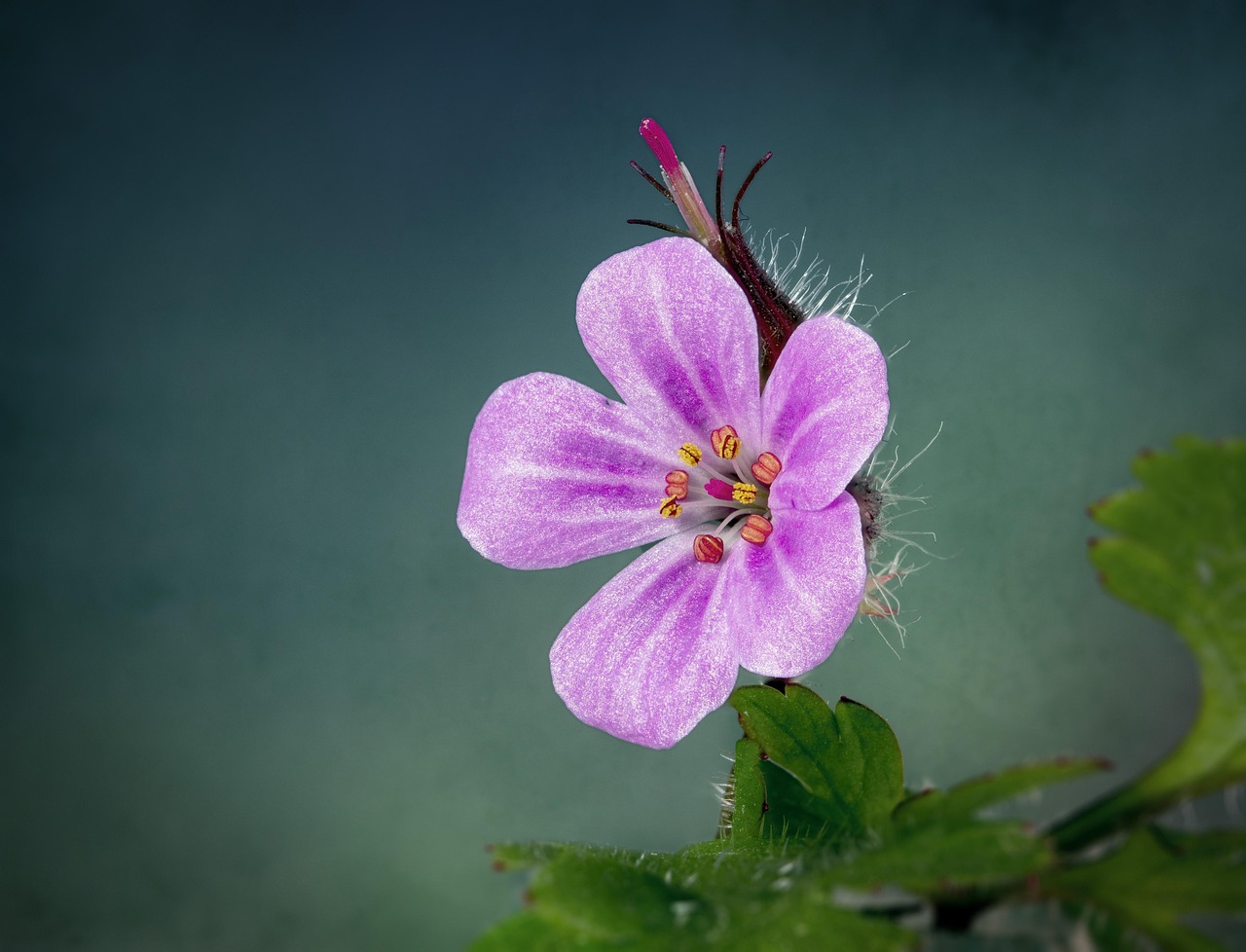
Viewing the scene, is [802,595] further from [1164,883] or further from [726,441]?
[1164,883]

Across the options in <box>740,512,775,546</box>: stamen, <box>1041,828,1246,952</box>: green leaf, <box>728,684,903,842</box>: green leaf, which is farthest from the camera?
<box>740,512,775,546</box>: stamen

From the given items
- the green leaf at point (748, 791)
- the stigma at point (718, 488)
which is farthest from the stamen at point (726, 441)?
the green leaf at point (748, 791)

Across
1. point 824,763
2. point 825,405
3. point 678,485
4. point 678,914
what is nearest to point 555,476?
point 678,485

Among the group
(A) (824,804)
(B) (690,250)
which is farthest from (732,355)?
(A) (824,804)

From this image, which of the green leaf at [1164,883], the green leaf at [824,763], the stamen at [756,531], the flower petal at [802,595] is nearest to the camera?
the green leaf at [1164,883]

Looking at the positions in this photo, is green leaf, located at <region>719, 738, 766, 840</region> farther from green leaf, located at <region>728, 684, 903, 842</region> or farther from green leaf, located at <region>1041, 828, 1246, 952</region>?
green leaf, located at <region>1041, 828, 1246, 952</region>

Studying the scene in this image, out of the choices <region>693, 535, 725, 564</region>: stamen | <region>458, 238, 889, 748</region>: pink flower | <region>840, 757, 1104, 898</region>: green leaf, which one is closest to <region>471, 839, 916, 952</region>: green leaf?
<region>840, 757, 1104, 898</region>: green leaf

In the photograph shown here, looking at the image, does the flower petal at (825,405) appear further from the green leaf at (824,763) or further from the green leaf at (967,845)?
the green leaf at (967,845)
